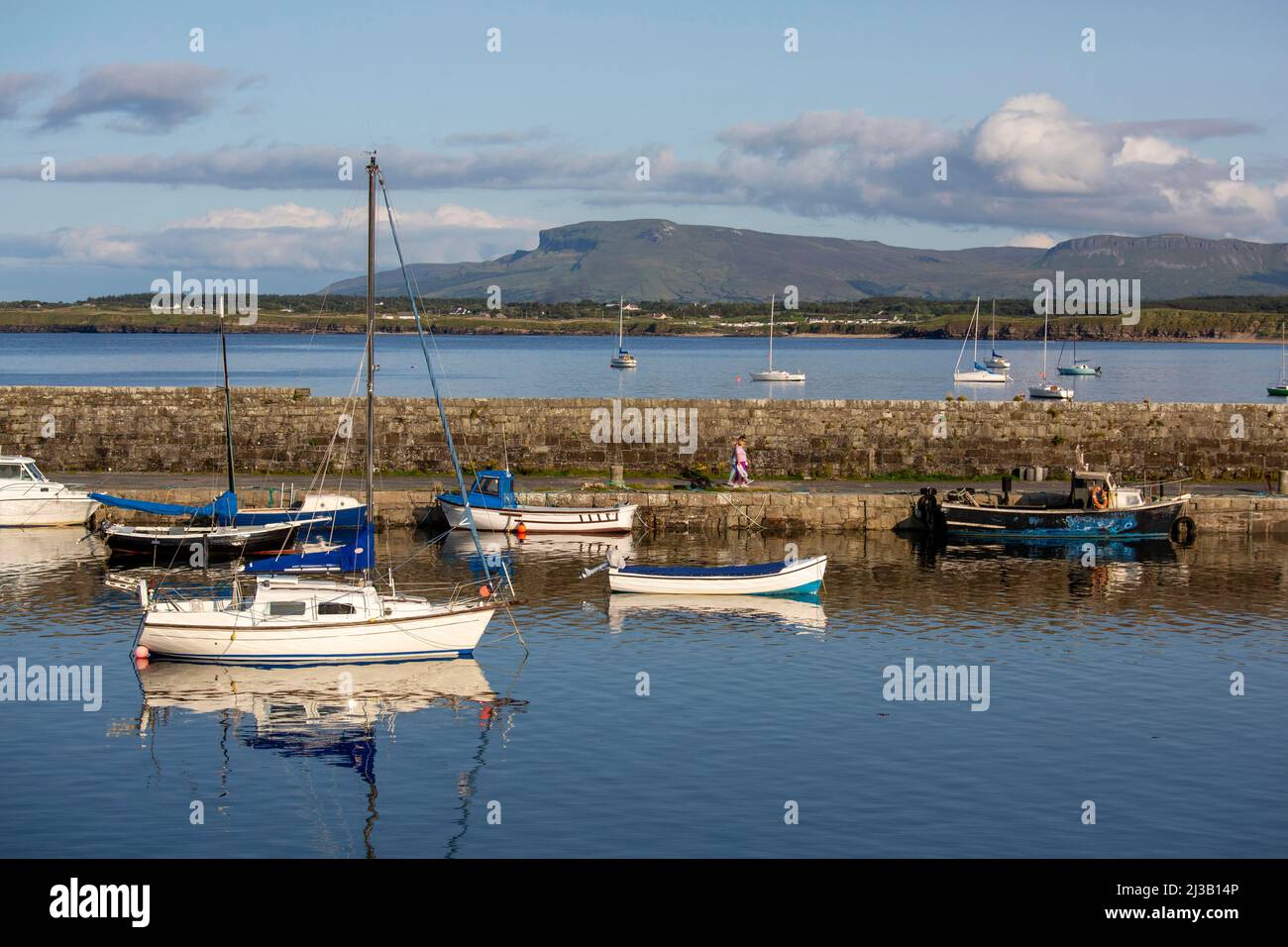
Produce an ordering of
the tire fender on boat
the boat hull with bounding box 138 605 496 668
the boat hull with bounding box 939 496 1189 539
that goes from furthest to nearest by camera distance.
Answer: the tire fender on boat < the boat hull with bounding box 939 496 1189 539 < the boat hull with bounding box 138 605 496 668

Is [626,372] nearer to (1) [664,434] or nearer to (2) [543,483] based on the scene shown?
(1) [664,434]

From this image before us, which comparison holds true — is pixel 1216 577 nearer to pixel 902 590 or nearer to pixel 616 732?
pixel 902 590

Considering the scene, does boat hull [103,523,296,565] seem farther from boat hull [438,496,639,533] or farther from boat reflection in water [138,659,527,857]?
boat reflection in water [138,659,527,857]

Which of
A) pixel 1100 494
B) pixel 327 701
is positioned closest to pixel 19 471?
pixel 327 701

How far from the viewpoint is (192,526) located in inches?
1307

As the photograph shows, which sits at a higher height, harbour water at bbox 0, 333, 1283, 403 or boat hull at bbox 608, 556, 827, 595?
harbour water at bbox 0, 333, 1283, 403

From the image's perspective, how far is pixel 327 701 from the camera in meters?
22.2

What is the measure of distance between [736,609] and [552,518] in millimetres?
8137

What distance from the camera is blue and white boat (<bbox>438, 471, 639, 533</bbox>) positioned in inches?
1412

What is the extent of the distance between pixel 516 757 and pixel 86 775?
5.43 m

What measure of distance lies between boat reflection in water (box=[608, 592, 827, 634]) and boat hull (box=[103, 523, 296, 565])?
843 cm

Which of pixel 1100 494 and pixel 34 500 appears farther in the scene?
pixel 34 500

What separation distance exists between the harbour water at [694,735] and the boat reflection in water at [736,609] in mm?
112

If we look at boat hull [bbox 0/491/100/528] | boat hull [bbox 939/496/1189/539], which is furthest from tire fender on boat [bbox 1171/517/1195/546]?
boat hull [bbox 0/491/100/528]
